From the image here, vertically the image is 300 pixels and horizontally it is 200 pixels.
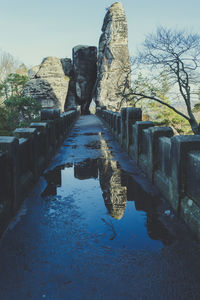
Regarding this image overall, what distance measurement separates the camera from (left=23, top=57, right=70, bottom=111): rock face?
128 feet

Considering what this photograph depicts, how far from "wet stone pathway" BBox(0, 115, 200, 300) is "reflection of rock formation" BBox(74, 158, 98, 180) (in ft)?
3.02

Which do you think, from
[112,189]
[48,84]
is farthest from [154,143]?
[48,84]

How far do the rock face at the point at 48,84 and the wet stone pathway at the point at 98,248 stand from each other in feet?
119

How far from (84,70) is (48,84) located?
9052mm

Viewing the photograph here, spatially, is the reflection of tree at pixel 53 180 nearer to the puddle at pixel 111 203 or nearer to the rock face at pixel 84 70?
the puddle at pixel 111 203

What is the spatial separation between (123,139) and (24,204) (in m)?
6.14

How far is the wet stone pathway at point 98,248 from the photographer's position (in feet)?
7.54

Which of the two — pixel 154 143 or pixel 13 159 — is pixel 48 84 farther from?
pixel 13 159

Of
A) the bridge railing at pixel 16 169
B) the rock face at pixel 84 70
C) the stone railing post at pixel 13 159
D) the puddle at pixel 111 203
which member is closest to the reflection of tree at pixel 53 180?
the puddle at pixel 111 203

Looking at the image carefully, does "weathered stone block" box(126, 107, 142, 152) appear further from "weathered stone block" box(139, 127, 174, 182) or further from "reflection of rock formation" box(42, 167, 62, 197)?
"weathered stone block" box(139, 127, 174, 182)

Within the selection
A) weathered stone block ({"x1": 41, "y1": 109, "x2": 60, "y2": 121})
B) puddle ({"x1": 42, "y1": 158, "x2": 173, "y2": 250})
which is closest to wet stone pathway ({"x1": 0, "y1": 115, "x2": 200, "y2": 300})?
puddle ({"x1": 42, "y1": 158, "x2": 173, "y2": 250})

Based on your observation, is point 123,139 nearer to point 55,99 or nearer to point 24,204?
point 24,204

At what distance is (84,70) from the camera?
4703 centimetres

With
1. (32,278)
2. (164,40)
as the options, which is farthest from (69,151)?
(164,40)
